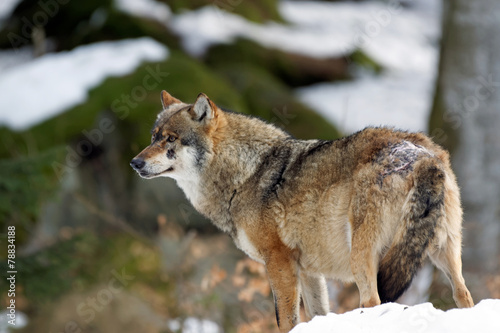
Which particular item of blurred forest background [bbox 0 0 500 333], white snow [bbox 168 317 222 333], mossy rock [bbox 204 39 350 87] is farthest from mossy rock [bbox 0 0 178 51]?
white snow [bbox 168 317 222 333]

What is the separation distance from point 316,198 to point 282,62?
30.7ft

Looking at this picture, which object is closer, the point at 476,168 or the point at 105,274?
the point at 476,168

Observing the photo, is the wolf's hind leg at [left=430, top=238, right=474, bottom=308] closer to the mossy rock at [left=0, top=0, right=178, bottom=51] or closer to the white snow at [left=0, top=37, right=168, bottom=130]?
the white snow at [left=0, top=37, right=168, bottom=130]

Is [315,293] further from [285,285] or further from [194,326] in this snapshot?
[194,326]

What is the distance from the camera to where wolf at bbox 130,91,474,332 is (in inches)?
155

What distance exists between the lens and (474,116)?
8.50m

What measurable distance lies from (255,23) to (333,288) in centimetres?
809

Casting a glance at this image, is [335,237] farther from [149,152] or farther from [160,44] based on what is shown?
[160,44]

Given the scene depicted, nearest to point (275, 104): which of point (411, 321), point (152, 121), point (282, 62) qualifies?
point (282, 62)

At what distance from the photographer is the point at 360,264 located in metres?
4.04

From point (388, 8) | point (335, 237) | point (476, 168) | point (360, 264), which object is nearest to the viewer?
point (360, 264)

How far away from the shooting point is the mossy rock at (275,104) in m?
11.0

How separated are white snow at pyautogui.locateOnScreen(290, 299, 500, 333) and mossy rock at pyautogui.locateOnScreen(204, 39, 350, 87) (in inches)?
390

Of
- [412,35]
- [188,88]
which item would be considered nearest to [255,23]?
[188,88]
